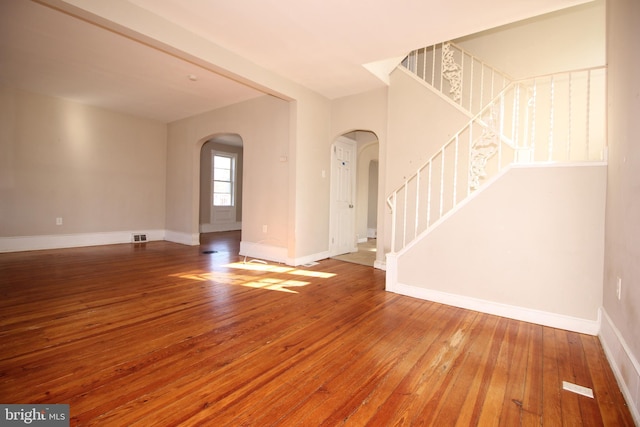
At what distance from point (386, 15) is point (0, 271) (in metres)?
5.73

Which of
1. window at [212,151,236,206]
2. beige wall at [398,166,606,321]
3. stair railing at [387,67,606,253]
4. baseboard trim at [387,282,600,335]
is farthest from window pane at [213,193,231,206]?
beige wall at [398,166,606,321]

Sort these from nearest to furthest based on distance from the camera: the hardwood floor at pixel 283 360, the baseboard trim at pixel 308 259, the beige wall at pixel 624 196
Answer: the hardwood floor at pixel 283 360 < the beige wall at pixel 624 196 < the baseboard trim at pixel 308 259

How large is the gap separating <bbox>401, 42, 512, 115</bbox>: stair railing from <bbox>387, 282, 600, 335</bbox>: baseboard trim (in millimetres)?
2668

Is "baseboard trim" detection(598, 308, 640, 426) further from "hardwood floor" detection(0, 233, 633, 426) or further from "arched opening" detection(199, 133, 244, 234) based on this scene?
"arched opening" detection(199, 133, 244, 234)

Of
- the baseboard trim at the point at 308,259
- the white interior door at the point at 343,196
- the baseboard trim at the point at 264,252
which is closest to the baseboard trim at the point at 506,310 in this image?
the baseboard trim at the point at 308,259

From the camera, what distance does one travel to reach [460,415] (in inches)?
59.1

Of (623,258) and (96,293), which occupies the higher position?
(623,258)

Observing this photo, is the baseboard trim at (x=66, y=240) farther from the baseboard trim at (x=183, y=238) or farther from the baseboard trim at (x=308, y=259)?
the baseboard trim at (x=308, y=259)

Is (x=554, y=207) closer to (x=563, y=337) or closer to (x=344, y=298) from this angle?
(x=563, y=337)

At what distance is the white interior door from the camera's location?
5598 millimetres

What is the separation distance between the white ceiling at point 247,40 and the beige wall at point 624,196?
1.01 meters

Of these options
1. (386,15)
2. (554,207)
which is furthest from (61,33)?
(554,207)

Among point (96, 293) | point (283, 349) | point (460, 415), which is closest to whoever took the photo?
point (460, 415)

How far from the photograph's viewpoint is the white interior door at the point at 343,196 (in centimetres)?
560
